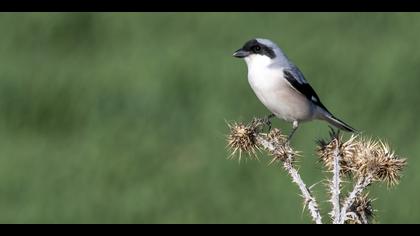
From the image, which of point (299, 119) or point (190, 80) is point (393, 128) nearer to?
point (190, 80)

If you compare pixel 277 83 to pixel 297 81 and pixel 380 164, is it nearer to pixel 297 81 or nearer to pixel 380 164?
pixel 297 81

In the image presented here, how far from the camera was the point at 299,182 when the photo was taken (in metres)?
4.85

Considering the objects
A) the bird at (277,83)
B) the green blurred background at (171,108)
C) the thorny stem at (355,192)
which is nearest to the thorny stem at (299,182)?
the thorny stem at (355,192)

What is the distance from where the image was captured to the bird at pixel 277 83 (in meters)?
7.32

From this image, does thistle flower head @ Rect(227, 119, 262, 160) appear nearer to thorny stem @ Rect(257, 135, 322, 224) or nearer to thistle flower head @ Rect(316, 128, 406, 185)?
thorny stem @ Rect(257, 135, 322, 224)

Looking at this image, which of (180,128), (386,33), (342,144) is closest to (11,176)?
(180,128)

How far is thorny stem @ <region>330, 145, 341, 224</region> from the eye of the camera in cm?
449

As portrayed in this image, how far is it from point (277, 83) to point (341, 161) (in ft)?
7.27

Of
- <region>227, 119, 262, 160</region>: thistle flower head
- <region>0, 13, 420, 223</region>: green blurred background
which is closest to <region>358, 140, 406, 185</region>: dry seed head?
<region>227, 119, 262, 160</region>: thistle flower head

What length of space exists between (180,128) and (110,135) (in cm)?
81

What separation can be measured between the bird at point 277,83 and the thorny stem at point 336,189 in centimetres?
Answer: 217

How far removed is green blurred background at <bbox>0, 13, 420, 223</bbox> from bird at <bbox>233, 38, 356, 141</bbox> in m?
1.92

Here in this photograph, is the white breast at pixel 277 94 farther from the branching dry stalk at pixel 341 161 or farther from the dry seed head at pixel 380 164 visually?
the dry seed head at pixel 380 164

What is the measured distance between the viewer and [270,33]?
1341 centimetres
